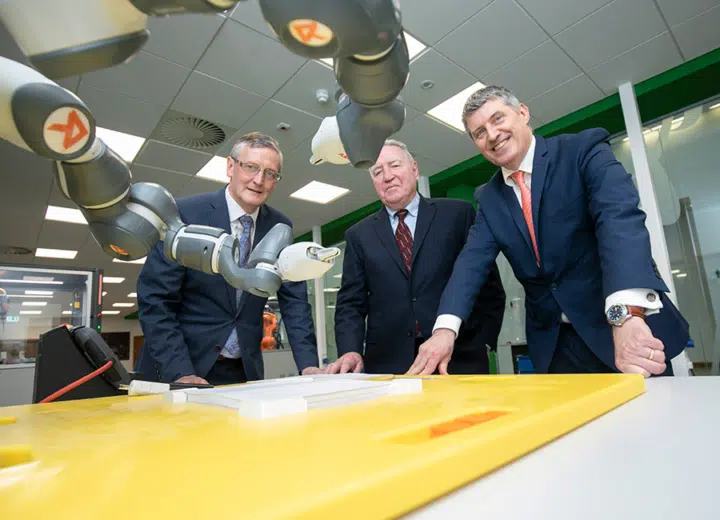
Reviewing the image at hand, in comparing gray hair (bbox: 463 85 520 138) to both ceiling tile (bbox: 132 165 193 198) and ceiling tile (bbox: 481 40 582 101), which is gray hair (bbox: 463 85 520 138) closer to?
ceiling tile (bbox: 481 40 582 101)

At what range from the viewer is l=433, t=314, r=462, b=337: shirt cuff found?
3.88ft

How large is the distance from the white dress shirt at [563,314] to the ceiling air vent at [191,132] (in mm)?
3108

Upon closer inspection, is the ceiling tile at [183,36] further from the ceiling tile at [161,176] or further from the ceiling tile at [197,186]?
the ceiling tile at [197,186]

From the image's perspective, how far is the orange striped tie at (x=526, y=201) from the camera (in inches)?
49.1

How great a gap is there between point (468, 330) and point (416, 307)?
200mm

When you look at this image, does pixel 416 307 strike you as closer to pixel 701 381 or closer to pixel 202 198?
pixel 202 198

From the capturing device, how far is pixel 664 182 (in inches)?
145

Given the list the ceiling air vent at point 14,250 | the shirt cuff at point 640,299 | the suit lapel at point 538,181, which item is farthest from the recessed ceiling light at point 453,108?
the ceiling air vent at point 14,250

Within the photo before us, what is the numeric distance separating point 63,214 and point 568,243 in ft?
20.1

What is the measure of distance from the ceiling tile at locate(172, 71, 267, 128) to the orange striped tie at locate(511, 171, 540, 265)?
2.62m

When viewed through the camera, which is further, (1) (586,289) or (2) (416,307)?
(2) (416,307)

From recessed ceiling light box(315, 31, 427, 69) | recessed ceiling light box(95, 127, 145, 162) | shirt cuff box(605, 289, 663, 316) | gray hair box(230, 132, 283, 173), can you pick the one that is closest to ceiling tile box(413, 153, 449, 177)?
recessed ceiling light box(315, 31, 427, 69)

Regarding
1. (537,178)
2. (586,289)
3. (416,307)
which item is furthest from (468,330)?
(537,178)

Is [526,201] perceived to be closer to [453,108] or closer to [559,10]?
[559,10]
